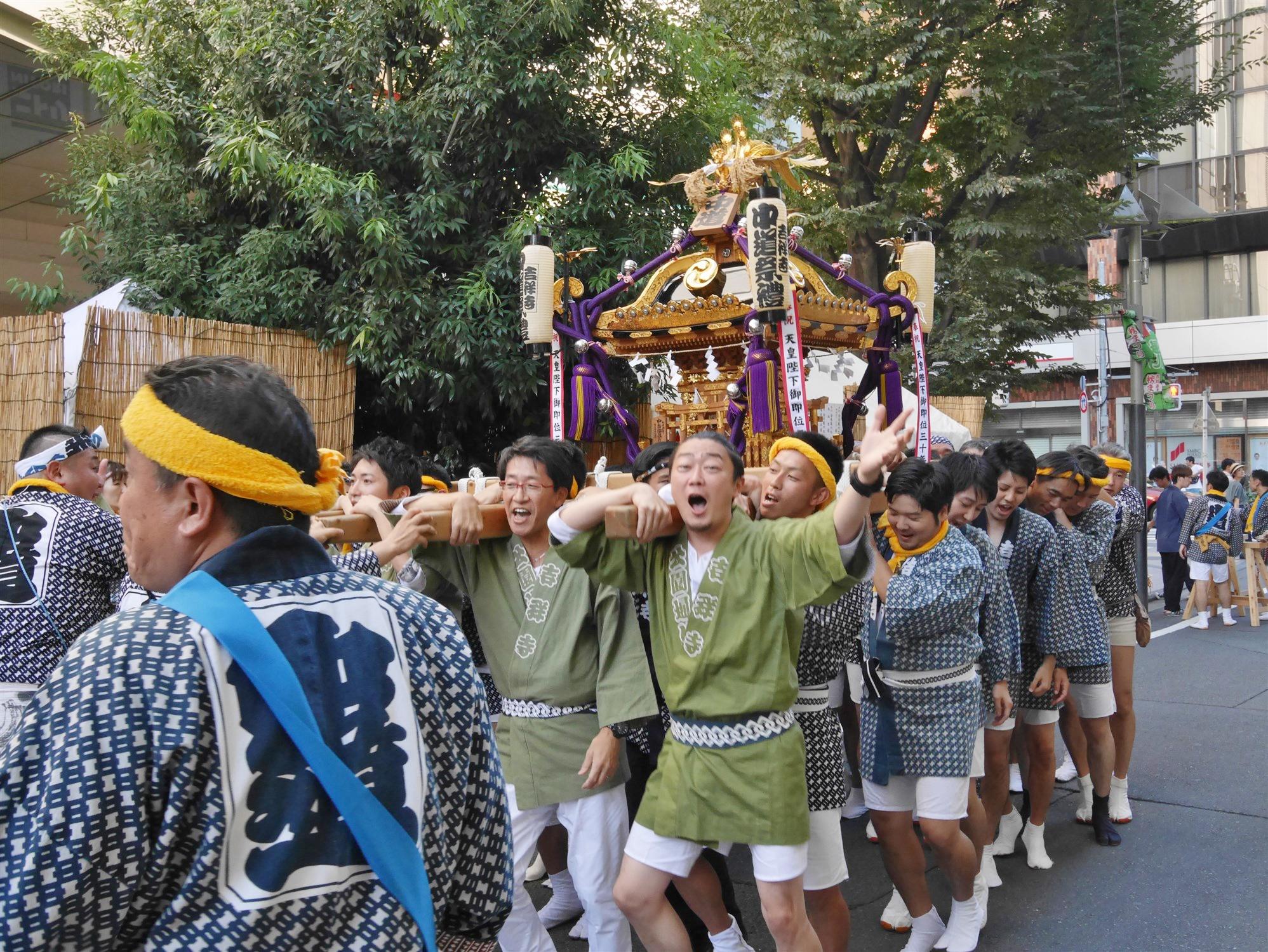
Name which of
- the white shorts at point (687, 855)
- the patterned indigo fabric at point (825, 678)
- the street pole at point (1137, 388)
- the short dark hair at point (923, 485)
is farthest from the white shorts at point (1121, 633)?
the street pole at point (1137, 388)

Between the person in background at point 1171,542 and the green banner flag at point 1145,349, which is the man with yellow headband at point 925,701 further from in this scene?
the person in background at point 1171,542

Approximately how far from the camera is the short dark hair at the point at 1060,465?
4957 mm

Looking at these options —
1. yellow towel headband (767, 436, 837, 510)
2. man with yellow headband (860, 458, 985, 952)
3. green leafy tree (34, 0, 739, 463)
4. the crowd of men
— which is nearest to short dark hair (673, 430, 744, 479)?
the crowd of men

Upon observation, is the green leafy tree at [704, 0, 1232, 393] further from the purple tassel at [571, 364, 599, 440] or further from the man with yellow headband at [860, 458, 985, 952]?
the man with yellow headband at [860, 458, 985, 952]

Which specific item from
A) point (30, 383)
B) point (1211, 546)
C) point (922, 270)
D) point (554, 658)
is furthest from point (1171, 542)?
point (30, 383)

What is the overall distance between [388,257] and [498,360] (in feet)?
4.02

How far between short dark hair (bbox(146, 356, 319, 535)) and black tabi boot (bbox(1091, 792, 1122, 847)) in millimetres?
4741

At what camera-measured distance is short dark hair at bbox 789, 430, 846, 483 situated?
343cm

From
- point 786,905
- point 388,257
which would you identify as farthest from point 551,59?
point 786,905

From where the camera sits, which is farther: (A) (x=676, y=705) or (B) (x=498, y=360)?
(B) (x=498, y=360)

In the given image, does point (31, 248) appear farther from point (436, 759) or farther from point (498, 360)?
point (436, 759)

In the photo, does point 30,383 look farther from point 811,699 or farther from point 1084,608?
point 1084,608

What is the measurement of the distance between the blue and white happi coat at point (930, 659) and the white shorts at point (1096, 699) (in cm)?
143

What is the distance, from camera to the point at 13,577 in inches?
131
